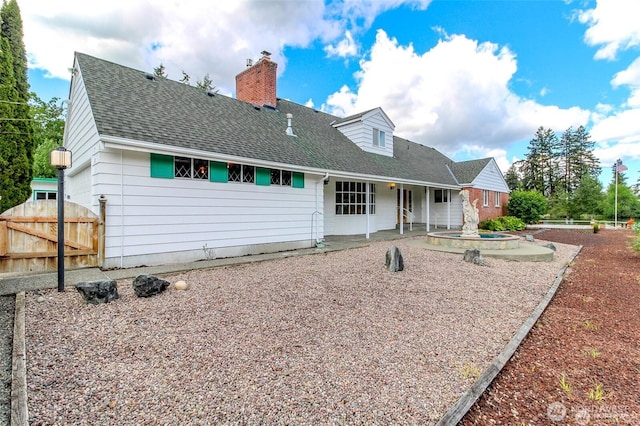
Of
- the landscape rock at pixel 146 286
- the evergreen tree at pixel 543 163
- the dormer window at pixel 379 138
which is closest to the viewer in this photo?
the landscape rock at pixel 146 286

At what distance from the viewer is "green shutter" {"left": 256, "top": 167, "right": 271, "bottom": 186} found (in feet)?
28.7

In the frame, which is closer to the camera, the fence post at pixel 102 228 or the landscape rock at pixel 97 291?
the landscape rock at pixel 97 291

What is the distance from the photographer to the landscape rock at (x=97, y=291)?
169 inches

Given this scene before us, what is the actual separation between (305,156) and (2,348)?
8536 mm

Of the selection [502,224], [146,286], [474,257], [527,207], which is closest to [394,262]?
[474,257]

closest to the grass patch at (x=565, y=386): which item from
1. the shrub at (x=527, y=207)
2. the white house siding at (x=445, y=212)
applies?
the white house siding at (x=445, y=212)

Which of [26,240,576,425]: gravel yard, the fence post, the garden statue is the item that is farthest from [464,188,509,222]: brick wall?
the fence post

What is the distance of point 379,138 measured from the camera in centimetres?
1533

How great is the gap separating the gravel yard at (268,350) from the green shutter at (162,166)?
9.52 ft

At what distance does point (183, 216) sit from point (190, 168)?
1.24m

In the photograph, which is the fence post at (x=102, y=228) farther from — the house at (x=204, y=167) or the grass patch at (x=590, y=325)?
the grass patch at (x=590, y=325)

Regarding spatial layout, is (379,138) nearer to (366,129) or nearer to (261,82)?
(366,129)

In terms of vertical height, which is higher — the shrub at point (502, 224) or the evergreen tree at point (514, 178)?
the evergreen tree at point (514, 178)

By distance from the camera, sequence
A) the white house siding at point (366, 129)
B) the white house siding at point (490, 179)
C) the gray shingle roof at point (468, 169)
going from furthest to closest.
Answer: the white house siding at point (490, 179) < the gray shingle roof at point (468, 169) < the white house siding at point (366, 129)
